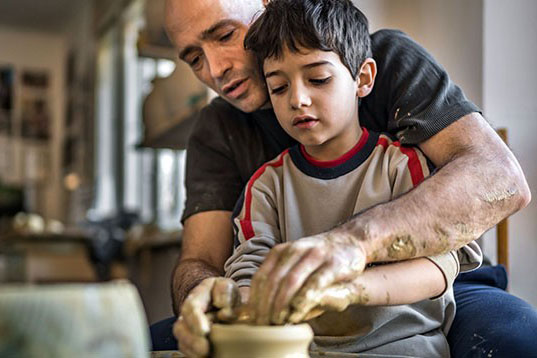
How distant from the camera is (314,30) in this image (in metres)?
1.29

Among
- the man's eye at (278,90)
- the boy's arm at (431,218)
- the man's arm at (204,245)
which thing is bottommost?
the man's arm at (204,245)

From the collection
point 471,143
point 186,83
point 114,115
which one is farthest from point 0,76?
point 471,143

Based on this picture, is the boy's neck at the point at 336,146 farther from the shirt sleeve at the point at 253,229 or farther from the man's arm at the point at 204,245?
the man's arm at the point at 204,245

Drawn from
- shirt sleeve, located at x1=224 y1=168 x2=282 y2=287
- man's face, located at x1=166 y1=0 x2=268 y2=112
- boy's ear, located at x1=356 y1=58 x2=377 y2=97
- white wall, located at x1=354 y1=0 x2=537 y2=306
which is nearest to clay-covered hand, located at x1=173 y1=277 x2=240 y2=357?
shirt sleeve, located at x1=224 y1=168 x2=282 y2=287

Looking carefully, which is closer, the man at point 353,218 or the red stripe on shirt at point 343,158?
the man at point 353,218

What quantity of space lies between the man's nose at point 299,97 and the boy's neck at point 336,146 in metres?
0.11

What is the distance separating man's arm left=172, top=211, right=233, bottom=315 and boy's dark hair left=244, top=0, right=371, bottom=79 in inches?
17.2

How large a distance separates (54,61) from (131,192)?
10.6 ft

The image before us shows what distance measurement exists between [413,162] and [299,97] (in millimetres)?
239

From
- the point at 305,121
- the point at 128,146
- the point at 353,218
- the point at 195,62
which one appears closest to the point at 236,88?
the point at 195,62

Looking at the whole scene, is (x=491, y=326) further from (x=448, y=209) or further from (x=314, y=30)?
(x=314, y=30)

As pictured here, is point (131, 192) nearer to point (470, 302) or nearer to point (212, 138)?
point (212, 138)

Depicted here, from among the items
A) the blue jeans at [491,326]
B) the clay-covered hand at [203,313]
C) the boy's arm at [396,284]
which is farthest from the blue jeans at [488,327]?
the clay-covered hand at [203,313]

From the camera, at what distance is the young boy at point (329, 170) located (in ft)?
3.95
